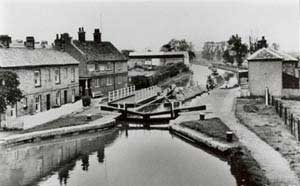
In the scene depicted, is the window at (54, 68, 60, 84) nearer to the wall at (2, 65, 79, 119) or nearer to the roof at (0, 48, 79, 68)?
the wall at (2, 65, 79, 119)

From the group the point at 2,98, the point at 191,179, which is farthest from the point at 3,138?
the point at 191,179

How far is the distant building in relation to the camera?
75.2m

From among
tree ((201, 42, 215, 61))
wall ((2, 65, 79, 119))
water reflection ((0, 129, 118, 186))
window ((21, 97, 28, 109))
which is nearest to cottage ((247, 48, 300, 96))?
water reflection ((0, 129, 118, 186))

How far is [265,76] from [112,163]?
19.6 metres

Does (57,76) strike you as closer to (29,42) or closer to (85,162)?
(29,42)

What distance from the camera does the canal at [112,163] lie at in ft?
51.5

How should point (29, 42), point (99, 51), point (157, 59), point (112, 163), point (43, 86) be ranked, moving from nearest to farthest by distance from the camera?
point (112, 163) → point (43, 86) → point (29, 42) → point (99, 51) → point (157, 59)

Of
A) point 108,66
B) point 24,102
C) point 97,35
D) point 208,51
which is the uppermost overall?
point 208,51

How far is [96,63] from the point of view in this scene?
41562 millimetres

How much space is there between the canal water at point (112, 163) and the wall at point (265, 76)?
12783mm

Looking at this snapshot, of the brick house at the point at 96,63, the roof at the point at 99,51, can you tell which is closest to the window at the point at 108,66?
the brick house at the point at 96,63

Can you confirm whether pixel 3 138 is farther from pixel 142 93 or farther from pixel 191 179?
pixel 142 93

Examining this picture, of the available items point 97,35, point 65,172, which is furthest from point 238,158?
point 97,35

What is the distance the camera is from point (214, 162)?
18.0m
